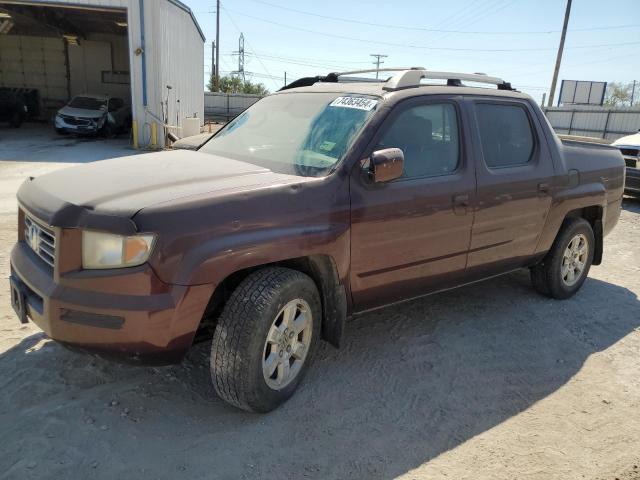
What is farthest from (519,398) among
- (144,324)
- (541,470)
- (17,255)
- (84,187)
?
(17,255)

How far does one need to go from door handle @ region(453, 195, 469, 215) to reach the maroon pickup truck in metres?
0.01

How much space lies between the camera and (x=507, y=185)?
4062 millimetres

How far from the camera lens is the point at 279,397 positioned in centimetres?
305

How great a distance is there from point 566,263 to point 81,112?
18.1m

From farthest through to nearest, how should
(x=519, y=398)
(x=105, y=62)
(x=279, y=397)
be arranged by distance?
(x=105, y=62), (x=519, y=398), (x=279, y=397)

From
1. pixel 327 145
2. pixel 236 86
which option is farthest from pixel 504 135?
pixel 236 86

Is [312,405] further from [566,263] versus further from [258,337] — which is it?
[566,263]

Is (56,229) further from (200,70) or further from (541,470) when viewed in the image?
(200,70)

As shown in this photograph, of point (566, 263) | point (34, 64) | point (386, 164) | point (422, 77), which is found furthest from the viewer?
point (34, 64)

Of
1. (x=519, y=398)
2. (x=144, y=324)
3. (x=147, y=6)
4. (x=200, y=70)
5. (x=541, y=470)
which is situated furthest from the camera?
(x=200, y=70)

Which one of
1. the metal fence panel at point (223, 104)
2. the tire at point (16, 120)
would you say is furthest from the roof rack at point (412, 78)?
the metal fence panel at point (223, 104)

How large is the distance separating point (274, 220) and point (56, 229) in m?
1.08

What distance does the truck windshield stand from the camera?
332cm

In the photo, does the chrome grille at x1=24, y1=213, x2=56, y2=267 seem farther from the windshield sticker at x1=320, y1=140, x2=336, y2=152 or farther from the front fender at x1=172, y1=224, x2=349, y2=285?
the windshield sticker at x1=320, y1=140, x2=336, y2=152
